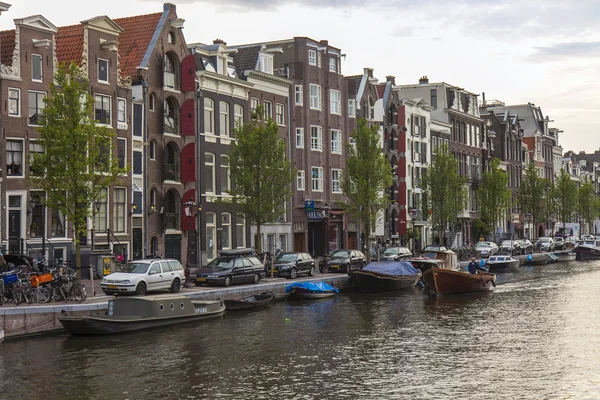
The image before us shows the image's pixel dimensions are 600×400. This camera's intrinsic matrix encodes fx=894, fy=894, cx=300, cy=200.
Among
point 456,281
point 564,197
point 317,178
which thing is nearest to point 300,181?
point 317,178

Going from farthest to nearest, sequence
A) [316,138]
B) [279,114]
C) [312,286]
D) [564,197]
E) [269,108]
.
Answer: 1. [564,197]
2. [316,138]
3. [279,114]
4. [269,108]
5. [312,286]

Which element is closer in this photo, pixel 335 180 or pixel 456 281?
pixel 456 281

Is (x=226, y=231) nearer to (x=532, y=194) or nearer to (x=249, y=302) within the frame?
(x=249, y=302)

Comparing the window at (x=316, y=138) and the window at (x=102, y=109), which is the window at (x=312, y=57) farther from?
the window at (x=102, y=109)

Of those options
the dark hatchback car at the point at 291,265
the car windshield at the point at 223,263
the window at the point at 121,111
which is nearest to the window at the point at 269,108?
the window at the point at 121,111

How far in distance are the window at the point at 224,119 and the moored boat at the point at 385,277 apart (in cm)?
1729

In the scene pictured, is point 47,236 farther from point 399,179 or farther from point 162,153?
point 399,179

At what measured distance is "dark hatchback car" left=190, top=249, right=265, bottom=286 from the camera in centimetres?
4775

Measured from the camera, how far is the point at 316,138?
263 ft

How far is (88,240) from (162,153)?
10083mm

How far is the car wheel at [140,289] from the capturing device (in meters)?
41.5

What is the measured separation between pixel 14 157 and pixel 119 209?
883 centimetres

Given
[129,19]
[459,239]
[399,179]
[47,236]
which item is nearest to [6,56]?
[47,236]

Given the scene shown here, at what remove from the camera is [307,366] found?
95.6 ft
